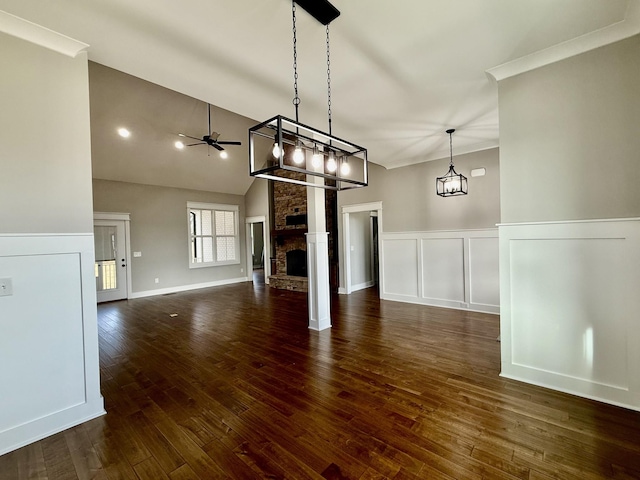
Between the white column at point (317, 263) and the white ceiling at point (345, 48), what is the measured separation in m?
1.06

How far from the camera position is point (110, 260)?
6547mm

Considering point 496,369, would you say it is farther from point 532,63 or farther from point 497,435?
point 532,63

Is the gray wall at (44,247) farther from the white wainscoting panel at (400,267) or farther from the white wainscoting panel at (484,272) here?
the white wainscoting panel at (484,272)

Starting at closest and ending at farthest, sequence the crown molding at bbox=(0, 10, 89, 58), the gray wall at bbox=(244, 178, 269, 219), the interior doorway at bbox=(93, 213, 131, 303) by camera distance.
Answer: the crown molding at bbox=(0, 10, 89, 58) < the interior doorway at bbox=(93, 213, 131, 303) < the gray wall at bbox=(244, 178, 269, 219)

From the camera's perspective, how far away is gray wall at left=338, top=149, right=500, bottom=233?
470 centimetres

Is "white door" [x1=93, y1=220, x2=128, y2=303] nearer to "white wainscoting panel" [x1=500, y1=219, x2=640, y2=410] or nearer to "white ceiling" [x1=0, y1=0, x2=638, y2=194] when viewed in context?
"white ceiling" [x1=0, y1=0, x2=638, y2=194]

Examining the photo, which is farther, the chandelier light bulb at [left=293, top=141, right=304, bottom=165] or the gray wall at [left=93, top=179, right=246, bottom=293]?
the gray wall at [left=93, top=179, right=246, bottom=293]

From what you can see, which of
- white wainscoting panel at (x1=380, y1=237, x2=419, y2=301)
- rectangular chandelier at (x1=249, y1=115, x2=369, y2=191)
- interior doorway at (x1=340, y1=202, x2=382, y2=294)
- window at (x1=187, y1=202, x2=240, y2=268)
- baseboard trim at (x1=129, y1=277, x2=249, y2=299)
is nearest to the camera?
rectangular chandelier at (x1=249, y1=115, x2=369, y2=191)

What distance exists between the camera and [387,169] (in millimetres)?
5914

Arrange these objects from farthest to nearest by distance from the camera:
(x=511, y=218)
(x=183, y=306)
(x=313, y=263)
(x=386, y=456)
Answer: (x=183, y=306), (x=313, y=263), (x=511, y=218), (x=386, y=456)

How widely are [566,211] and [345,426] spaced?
8.24 feet

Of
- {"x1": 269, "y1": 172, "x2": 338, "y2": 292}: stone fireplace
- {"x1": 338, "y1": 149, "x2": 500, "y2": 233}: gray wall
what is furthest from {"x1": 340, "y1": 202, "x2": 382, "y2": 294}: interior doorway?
{"x1": 269, "y1": 172, "x2": 338, "y2": 292}: stone fireplace

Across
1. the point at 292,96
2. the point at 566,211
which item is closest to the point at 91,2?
the point at 292,96

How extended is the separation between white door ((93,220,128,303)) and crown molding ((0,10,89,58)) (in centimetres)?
539
